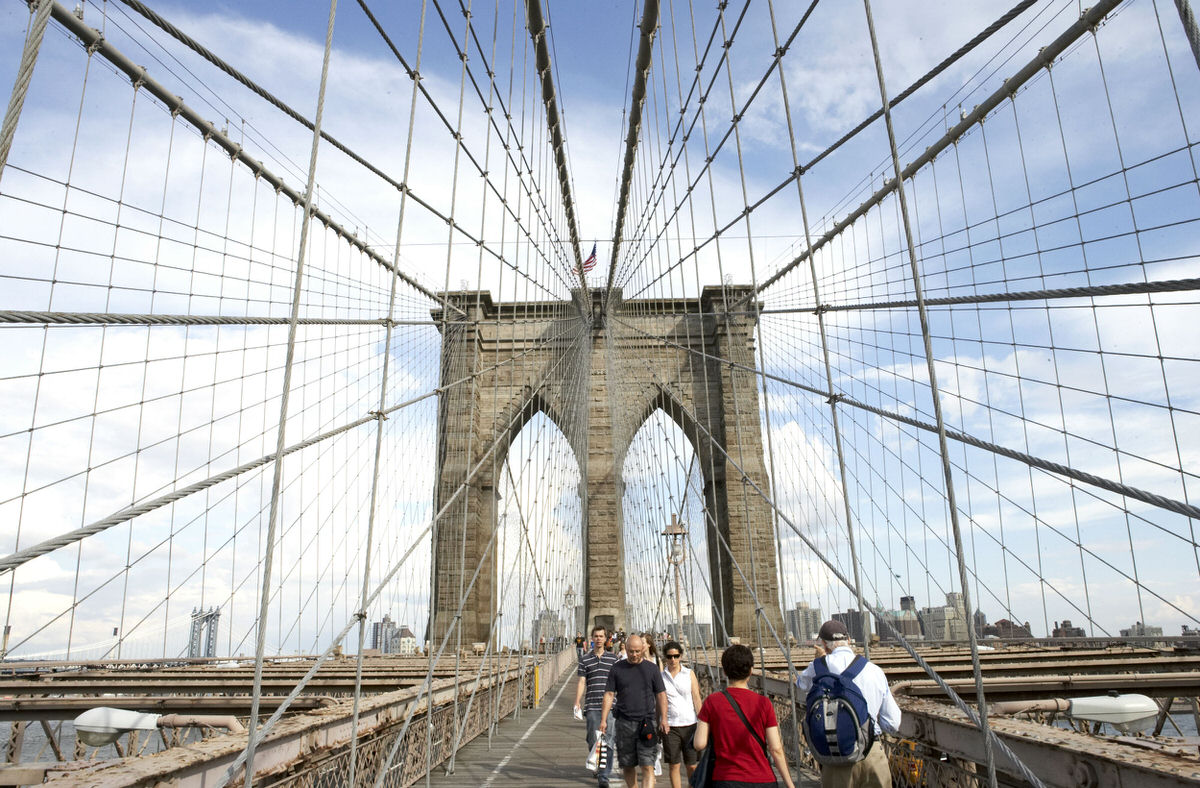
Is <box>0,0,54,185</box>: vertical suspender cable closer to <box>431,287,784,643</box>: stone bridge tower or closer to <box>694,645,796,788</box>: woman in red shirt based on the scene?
<box>694,645,796,788</box>: woman in red shirt

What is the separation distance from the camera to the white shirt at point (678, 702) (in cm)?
402

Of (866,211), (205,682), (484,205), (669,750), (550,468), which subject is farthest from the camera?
(550,468)

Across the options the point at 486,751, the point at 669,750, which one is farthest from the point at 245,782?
the point at 486,751

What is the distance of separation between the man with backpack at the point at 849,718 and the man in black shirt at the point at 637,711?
53.4 inches

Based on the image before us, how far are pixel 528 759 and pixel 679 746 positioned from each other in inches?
78.8

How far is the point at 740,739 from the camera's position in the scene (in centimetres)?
240

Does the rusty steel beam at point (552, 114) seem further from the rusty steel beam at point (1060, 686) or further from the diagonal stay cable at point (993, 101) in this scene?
the rusty steel beam at point (1060, 686)

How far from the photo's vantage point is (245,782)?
7.23ft

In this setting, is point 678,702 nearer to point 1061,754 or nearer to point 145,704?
point 1061,754

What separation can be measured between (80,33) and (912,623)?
11521mm

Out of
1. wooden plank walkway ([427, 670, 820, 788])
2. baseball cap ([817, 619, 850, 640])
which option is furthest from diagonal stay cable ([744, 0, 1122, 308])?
wooden plank walkway ([427, 670, 820, 788])

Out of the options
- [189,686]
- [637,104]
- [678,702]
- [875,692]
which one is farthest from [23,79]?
[637,104]

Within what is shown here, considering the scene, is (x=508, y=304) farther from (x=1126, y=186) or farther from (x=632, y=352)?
(x=1126, y=186)

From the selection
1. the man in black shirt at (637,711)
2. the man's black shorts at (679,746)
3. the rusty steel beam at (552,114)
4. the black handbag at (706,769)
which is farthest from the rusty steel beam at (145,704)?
the rusty steel beam at (552,114)
